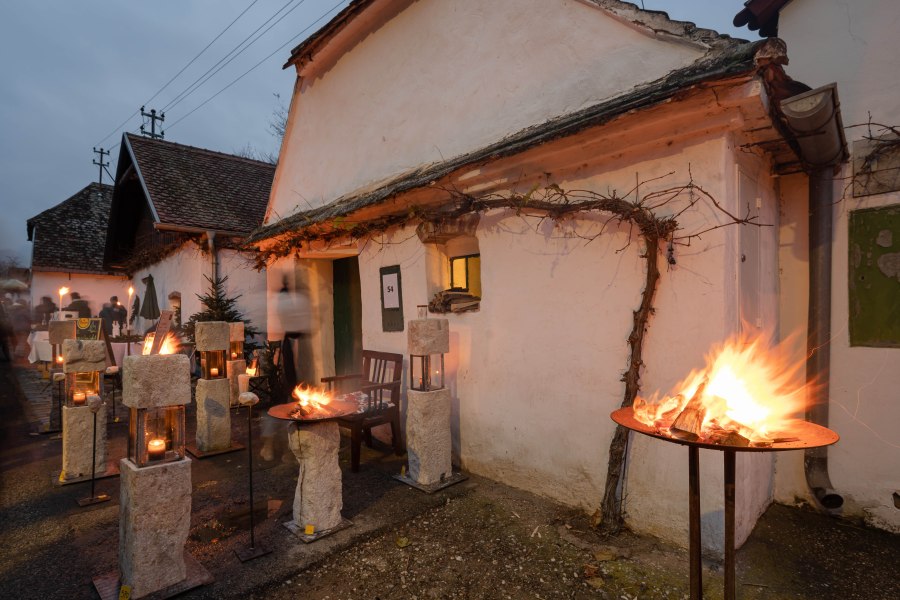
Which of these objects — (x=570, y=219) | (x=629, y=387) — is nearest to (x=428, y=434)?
(x=629, y=387)

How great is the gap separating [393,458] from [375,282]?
94.1 inches

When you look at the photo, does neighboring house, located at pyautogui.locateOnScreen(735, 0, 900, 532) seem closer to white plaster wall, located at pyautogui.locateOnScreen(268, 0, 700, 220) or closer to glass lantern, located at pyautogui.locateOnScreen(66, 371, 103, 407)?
white plaster wall, located at pyautogui.locateOnScreen(268, 0, 700, 220)

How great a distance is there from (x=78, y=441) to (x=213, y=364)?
1.59 metres

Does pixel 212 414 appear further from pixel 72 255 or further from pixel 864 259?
pixel 72 255

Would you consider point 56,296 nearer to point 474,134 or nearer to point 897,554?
point 474,134

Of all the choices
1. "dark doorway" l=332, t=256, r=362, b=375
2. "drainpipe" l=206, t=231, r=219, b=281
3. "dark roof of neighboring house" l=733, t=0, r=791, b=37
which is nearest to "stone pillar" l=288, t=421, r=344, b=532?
"dark doorway" l=332, t=256, r=362, b=375

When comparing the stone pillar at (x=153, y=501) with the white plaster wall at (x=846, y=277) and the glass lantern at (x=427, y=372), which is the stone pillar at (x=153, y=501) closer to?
the glass lantern at (x=427, y=372)

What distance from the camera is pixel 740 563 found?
3.48 metres

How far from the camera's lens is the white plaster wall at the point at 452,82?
4266mm

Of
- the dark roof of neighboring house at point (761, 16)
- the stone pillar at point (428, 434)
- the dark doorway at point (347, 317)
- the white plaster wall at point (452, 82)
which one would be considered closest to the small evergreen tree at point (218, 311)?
the dark doorway at point (347, 317)

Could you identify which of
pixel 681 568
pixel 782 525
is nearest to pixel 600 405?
pixel 681 568

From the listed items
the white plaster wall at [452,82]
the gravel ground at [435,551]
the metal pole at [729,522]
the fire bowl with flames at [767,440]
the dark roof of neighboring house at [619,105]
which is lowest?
the gravel ground at [435,551]

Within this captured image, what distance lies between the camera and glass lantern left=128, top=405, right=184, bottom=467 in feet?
10.3

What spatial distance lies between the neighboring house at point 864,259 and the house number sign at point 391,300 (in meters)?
4.42
